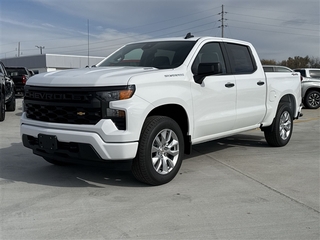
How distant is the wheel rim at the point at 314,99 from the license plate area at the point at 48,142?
14249 mm

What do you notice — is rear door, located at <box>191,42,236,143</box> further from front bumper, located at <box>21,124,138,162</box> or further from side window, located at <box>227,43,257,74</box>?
front bumper, located at <box>21,124,138,162</box>

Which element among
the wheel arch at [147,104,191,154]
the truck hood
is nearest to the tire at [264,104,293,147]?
the wheel arch at [147,104,191,154]

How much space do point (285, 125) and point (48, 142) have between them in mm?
4839

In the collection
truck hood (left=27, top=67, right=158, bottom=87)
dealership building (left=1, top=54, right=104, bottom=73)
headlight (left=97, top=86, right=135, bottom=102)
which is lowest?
headlight (left=97, top=86, right=135, bottom=102)

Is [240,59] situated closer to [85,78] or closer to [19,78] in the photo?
[85,78]

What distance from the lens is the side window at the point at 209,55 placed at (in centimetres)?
514

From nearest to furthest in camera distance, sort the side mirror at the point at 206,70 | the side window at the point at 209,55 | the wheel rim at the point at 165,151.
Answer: the wheel rim at the point at 165,151 → the side mirror at the point at 206,70 → the side window at the point at 209,55

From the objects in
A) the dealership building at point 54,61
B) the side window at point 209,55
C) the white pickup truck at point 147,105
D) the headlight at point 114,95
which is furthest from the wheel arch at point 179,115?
the dealership building at point 54,61

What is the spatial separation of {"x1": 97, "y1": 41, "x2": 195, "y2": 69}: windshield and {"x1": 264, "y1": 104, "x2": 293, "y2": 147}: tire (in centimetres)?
257

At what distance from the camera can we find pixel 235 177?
5.01 m

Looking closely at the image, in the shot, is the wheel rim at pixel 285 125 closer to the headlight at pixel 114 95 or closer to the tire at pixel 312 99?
the headlight at pixel 114 95

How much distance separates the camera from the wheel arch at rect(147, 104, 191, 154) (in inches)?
186

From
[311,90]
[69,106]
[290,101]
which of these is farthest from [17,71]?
[69,106]

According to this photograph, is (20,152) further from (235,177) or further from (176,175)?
(235,177)
